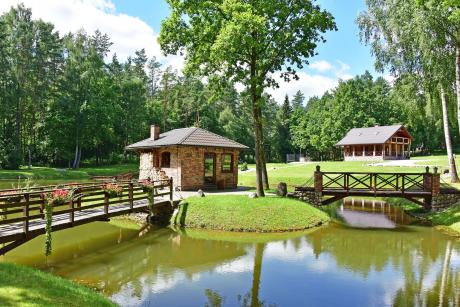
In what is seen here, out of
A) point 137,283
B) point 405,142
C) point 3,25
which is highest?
point 3,25

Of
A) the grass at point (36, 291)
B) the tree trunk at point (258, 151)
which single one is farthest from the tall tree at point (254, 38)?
the grass at point (36, 291)

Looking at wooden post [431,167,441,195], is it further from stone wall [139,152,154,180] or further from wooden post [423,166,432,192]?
stone wall [139,152,154,180]

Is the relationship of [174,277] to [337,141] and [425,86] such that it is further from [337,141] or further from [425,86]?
[337,141]

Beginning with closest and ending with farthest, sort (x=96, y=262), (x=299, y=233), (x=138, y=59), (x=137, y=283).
→ (x=137, y=283), (x=96, y=262), (x=299, y=233), (x=138, y=59)

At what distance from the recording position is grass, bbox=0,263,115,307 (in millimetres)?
6992

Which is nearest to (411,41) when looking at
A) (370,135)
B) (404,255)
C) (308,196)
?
(308,196)

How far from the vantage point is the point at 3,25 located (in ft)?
139

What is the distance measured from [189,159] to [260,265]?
1310 centimetres

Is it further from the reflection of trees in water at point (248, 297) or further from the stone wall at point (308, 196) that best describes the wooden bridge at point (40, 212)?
the stone wall at point (308, 196)

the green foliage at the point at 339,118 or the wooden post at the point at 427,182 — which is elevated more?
the green foliage at the point at 339,118

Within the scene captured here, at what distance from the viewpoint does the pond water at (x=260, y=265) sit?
10.0m

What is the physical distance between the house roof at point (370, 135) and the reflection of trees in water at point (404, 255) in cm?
3520

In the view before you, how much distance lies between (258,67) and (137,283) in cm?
1486

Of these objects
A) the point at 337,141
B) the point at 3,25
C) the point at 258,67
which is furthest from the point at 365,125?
the point at 3,25
